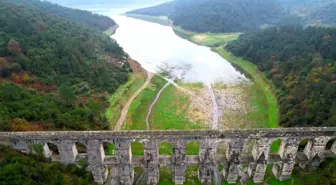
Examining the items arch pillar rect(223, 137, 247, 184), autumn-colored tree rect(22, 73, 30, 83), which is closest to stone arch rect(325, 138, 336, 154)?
arch pillar rect(223, 137, 247, 184)

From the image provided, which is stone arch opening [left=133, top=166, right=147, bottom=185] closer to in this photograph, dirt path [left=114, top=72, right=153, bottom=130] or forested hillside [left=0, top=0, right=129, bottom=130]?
forested hillside [left=0, top=0, right=129, bottom=130]

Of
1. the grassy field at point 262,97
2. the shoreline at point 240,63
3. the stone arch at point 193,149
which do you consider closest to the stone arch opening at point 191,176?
the stone arch at point 193,149

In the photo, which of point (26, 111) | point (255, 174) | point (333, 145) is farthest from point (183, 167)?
point (26, 111)

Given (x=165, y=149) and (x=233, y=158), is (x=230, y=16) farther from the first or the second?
(x=233, y=158)

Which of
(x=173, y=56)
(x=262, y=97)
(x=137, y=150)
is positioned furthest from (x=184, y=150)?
(x=173, y=56)

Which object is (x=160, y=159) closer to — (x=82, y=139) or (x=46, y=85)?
(x=82, y=139)

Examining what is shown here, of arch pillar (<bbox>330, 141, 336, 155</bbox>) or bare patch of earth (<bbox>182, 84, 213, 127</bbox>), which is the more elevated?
arch pillar (<bbox>330, 141, 336, 155</bbox>)
